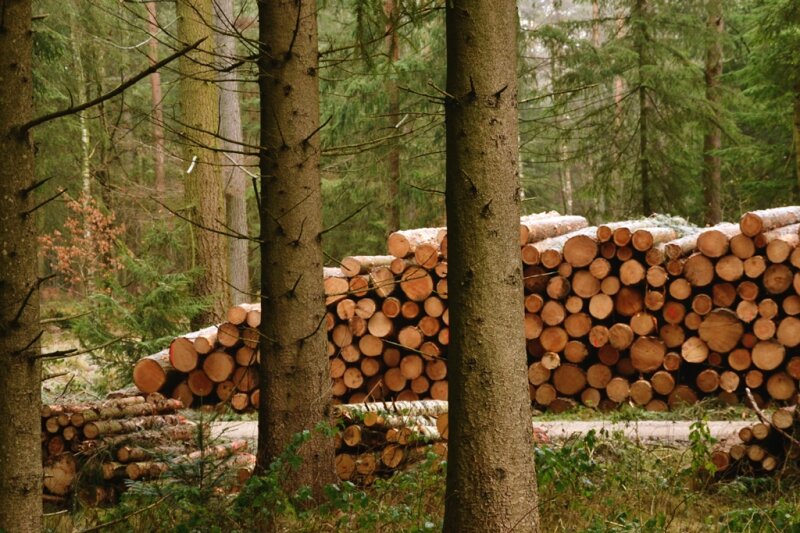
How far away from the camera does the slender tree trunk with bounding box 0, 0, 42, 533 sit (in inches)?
111

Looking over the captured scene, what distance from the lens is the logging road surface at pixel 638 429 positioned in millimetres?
6582

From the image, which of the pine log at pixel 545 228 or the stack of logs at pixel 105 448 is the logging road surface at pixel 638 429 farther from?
the pine log at pixel 545 228

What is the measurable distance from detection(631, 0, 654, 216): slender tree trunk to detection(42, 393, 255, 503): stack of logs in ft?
37.2

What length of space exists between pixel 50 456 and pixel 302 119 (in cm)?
319

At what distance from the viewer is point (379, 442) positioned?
5551 mm

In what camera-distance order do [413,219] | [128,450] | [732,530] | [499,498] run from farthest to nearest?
[413,219], [128,450], [732,530], [499,498]

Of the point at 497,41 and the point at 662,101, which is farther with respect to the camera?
the point at 662,101

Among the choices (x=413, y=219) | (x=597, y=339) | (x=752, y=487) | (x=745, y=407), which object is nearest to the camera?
(x=752, y=487)

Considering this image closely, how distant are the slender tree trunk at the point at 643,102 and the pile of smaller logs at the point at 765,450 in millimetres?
10654

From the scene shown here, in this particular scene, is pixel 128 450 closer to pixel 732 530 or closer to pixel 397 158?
pixel 732 530

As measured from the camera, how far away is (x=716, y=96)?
16.8 m

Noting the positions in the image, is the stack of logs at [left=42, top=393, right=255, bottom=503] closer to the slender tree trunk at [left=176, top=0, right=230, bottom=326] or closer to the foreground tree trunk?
the foreground tree trunk

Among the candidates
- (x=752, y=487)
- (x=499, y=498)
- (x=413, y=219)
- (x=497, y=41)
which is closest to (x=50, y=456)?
(x=499, y=498)

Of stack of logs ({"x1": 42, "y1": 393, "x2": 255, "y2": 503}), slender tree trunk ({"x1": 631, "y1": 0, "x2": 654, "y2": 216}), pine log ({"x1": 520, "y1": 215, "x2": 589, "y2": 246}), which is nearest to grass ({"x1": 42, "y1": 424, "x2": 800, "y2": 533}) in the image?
stack of logs ({"x1": 42, "y1": 393, "x2": 255, "y2": 503})
